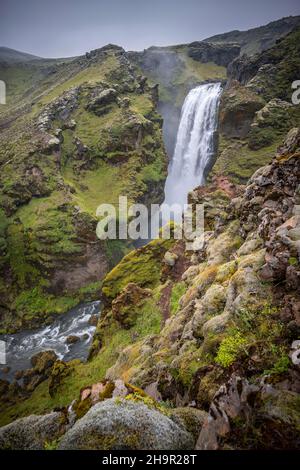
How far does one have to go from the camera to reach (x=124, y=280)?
31.9m

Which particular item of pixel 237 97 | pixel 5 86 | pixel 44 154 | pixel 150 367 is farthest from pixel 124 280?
pixel 5 86

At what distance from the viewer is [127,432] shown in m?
6.79

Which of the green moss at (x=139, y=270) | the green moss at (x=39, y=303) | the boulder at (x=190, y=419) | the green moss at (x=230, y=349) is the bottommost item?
the green moss at (x=39, y=303)

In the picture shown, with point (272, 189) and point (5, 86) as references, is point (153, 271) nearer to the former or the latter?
point (272, 189)

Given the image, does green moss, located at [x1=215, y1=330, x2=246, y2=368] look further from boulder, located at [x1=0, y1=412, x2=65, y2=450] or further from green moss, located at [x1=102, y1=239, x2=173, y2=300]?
green moss, located at [x1=102, y1=239, x2=173, y2=300]

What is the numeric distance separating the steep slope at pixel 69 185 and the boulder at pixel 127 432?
4843 centimetres

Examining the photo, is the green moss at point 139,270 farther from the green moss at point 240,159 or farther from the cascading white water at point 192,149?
the cascading white water at point 192,149

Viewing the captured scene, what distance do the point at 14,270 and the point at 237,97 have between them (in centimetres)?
6577

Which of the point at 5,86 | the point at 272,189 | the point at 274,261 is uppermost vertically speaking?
the point at 5,86

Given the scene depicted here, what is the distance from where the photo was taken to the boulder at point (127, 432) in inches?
259

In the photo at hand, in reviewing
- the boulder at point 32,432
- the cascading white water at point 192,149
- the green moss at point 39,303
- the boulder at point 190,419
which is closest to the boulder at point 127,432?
the boulder at point 190,419

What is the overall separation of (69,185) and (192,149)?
109 ft

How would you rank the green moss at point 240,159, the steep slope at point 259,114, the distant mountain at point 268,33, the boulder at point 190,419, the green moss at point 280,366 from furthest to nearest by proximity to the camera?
the distant mountain at point 268,33
the steep slope at point 259,114
the green moss at point 240,159
the green moss at point 280,366
the boulder at point 190,419

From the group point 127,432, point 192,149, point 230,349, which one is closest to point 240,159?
point 192,149
